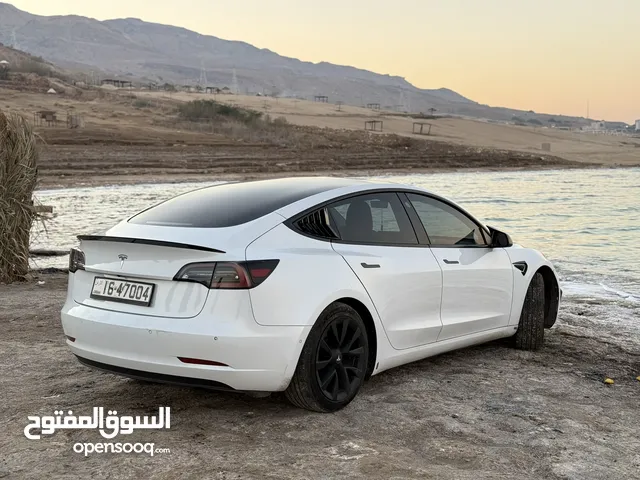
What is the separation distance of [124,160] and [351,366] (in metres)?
26.8

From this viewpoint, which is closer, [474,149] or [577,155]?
[474,149]

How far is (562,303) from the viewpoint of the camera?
9.95m

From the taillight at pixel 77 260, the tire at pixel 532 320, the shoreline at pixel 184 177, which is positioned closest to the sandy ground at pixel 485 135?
the shoreline at pixel 184 177

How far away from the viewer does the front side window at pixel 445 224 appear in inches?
248

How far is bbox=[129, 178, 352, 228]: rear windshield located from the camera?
5164mm

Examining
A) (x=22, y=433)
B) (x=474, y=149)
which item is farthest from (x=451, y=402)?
Answer: (x=474, y=149)

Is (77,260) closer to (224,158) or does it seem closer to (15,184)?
(15,184)

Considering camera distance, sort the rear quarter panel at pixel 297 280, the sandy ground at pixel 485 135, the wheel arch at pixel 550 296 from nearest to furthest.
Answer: the rear quarter panel at pixel 297 280 → the wheel arch at pixel 550 296 → the sandy ground at pixel 485 135

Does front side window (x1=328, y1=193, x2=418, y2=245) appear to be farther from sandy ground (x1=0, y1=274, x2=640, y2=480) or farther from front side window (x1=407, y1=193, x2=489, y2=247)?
sandy ground (x1=0, y1=274, x2=640, y2=480)

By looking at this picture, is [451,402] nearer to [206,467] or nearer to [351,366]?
[351,366]

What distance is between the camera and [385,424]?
16.8 feet

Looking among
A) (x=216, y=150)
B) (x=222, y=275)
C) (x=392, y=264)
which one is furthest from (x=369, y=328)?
(x=216, y=150)

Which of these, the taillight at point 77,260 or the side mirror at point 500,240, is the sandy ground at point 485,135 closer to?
the side mirror at point 500,240

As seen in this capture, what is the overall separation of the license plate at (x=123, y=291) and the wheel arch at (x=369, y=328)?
124 cm
